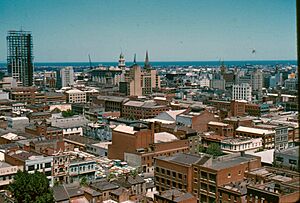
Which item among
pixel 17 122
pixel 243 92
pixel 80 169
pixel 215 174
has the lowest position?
pixel 80 169

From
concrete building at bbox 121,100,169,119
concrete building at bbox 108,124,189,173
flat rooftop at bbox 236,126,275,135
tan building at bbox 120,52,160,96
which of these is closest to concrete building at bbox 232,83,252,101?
tan building at bbox 120,52,160,96

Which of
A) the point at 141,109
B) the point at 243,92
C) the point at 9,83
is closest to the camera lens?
the point at 141,109

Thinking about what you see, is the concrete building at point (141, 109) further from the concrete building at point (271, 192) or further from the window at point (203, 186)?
the concrete building at point (271, 192)

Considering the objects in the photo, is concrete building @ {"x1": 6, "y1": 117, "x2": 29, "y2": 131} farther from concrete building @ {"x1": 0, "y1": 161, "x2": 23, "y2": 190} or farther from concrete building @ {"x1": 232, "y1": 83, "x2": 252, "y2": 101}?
concrete building @ {"x1": 232, "y1": 83, "x2": 252, "y2": 101}

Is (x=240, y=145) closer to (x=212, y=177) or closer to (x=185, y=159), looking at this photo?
(x=185, y=159)

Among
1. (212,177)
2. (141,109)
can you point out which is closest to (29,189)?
(212,177)

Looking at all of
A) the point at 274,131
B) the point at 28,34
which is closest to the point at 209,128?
the point at 274,131

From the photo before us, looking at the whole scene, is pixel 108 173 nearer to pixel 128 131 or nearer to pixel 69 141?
pixel 128 131
